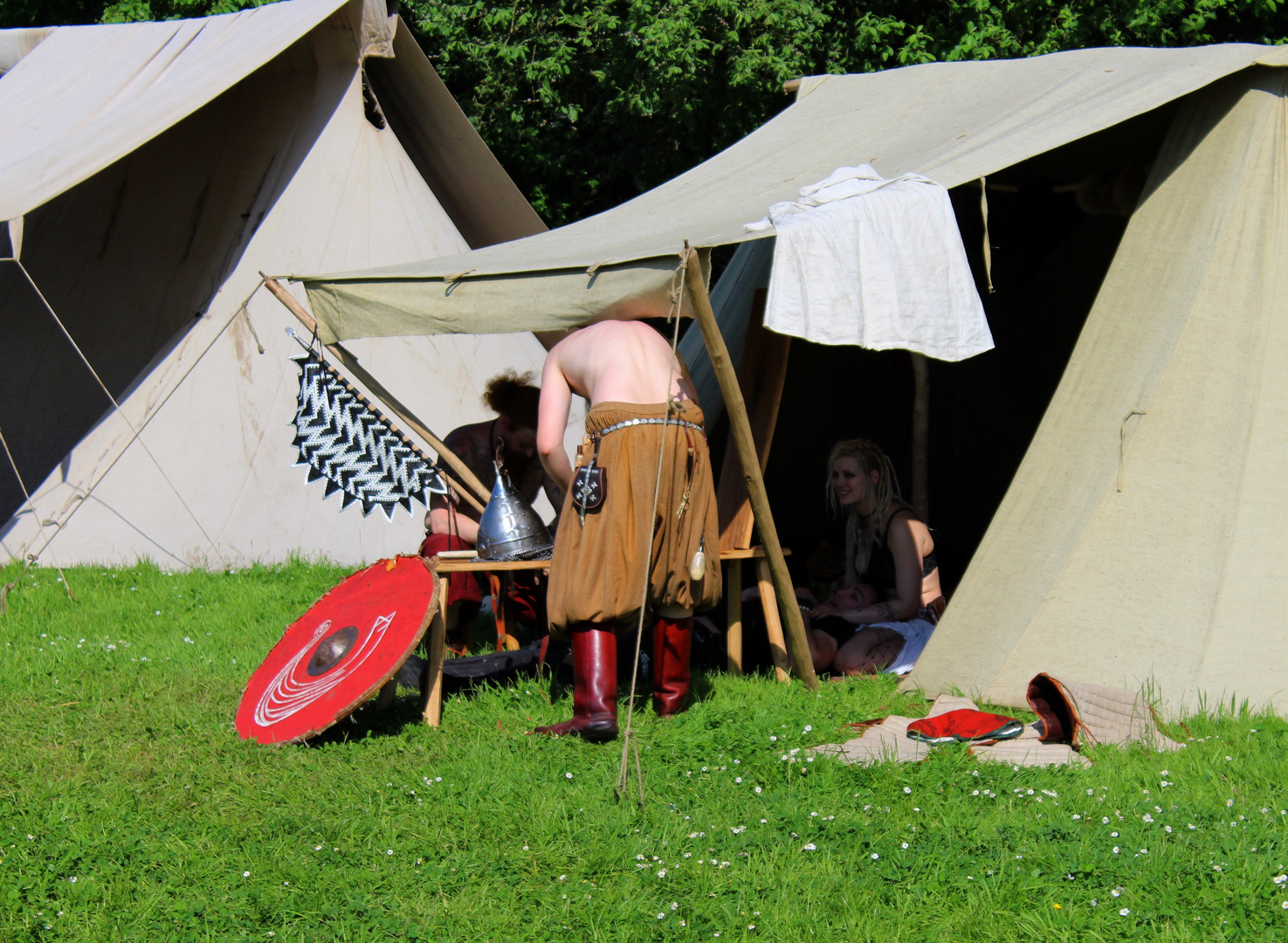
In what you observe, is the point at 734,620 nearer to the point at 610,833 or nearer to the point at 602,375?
the point at 602,375

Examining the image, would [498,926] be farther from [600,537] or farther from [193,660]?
[193,660]

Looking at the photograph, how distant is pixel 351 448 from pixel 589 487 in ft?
4.60

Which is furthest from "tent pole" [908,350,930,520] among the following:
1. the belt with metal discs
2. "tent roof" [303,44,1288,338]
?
the belt with metal discs

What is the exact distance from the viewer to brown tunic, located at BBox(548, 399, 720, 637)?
3619mm

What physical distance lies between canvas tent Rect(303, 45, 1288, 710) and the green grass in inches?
12.0

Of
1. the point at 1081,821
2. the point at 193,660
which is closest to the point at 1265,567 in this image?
the point at 1081,821

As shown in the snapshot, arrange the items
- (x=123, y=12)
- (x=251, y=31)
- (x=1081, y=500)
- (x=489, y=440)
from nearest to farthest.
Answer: (x=1081, y=500) < (x=489, y=440) < (x=251, y=31) < (x=123, y=12)

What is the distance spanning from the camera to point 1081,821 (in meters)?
2.94

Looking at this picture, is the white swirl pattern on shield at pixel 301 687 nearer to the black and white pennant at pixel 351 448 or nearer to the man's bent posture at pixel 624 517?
the man's bent posture at pixel 624 517

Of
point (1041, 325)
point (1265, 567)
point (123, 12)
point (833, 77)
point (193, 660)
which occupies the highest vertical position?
point (123, 12)

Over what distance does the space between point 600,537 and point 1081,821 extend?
55.8 inches

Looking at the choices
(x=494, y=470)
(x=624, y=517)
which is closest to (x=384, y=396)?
(x=494, y=470)

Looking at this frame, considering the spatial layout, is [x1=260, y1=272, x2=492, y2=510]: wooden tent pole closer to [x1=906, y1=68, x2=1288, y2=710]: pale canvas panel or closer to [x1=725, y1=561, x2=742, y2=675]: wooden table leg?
[x1=725, y1=561, x2=742, y2=675]: wooden table leg

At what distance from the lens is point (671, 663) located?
3883 millimetres
